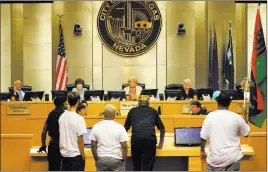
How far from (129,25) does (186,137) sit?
10.9m

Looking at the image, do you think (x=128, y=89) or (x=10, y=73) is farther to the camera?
(x=10, y=73)

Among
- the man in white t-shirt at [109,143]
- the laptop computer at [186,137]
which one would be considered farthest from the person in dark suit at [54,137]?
the laptop computer at [186,137]

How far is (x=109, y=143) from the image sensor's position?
24.4ft

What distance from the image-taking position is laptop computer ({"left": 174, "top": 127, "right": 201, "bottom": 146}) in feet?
29.2

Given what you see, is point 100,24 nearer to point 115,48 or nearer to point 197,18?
point 115,48

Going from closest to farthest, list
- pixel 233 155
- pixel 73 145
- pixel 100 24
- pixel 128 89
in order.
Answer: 1. pixel 233 155
2. pixel 73 145
3. pixel 128 89
4. pixel 100 24

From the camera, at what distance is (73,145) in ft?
24.8

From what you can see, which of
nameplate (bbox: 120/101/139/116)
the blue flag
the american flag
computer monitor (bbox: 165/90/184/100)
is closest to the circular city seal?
the blue flag

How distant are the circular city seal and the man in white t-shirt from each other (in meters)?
12.2

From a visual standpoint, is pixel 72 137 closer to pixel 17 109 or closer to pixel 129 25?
pixel 17 109

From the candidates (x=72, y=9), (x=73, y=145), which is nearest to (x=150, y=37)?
(x=72, y=9)

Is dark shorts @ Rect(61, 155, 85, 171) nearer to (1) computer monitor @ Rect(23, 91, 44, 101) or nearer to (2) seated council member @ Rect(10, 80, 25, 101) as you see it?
(1) computer monitor @ Rect(23, 91, 44, 101)

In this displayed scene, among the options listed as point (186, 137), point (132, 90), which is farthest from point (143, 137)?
point (132, 90)

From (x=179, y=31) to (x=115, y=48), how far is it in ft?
7.06
